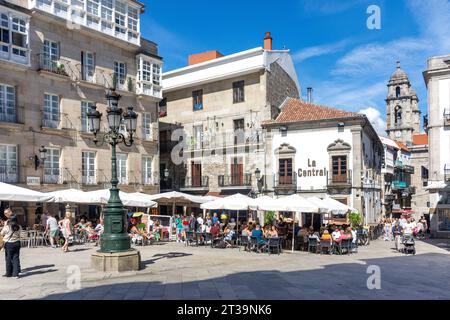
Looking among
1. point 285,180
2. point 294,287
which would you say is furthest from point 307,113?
point 294,287

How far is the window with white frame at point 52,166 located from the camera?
22797mm

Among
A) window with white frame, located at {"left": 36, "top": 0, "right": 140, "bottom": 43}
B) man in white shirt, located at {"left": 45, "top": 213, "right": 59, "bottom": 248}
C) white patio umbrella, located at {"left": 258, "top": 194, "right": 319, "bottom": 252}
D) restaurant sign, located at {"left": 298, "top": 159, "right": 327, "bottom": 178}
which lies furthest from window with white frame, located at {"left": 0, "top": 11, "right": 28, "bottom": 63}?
restaurant sign, located at {"left": 298, "top": 159, "right": 327, "bottom": 178}

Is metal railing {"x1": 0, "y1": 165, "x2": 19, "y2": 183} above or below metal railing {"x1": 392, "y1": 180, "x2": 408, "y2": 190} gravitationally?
above

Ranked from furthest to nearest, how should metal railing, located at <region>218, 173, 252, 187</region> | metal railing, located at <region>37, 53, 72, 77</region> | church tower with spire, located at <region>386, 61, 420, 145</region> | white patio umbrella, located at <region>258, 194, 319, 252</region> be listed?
church tower with spire, located at <region>386, 61, 420, 145</region>
metal railing, located at <region>218, 173, 252, 187</region>
metal railing, located at <region>37, 53, 72, 77</region>
white patio umbrella, located at <region>258, 194, 319, 252</region>

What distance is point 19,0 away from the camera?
71.9 feet

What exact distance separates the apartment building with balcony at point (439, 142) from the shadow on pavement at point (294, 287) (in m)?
16.1

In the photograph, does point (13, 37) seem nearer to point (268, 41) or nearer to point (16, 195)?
point (16, 195)

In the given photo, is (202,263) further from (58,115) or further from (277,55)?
(277,55)

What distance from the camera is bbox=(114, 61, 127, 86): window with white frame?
27384mm

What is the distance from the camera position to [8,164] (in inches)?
829

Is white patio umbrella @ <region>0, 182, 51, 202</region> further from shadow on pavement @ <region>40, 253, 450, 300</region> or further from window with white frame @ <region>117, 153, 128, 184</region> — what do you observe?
window with white frame @ <region>117, 153, 128, 184</region>

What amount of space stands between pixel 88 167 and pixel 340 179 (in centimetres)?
1610

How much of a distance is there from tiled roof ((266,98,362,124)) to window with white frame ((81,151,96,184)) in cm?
1282
